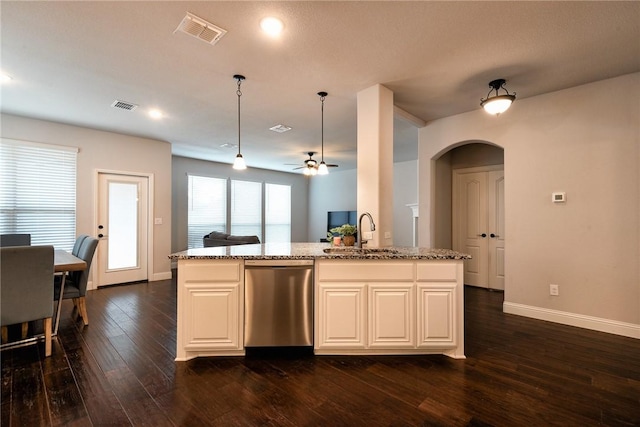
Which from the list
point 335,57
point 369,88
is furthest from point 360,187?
point 335,57

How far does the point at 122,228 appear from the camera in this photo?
5281 millimetres

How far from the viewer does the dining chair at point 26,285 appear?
238 centimetres

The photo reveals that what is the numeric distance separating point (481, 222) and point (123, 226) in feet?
20.7

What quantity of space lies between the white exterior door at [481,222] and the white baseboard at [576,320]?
128 cm

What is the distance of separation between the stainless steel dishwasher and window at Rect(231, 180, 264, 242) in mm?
5729

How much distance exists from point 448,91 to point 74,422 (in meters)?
4.29

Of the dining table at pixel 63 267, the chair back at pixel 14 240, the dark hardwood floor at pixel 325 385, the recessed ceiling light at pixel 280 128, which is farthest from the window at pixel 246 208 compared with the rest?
the dark hardwood floor at pixel 325 385

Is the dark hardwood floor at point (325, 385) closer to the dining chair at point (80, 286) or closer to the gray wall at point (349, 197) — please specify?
the dining chair at point (80, 286)

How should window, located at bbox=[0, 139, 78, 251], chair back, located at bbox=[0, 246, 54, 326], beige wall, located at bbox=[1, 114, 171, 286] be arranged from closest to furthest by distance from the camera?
chair back, located at bbox=[0, 246, 54, 326] < window, located at bbox=[0, 139, 78, 251] < beige wall, located at bbox=[1, 114, 171, 286]

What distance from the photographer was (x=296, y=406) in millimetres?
1903

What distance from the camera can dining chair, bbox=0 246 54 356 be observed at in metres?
2.38

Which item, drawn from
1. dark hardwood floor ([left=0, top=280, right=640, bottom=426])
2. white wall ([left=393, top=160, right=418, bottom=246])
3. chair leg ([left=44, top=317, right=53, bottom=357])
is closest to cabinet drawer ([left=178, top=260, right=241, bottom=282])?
dark hardwood floor ([left=0, top=280, right=640, bottom=426])

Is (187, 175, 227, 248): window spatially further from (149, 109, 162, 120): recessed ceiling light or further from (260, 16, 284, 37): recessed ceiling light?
(260, 16, 284, 37): recessed ceiling light

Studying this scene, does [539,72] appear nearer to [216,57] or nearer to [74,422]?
[216,57]
